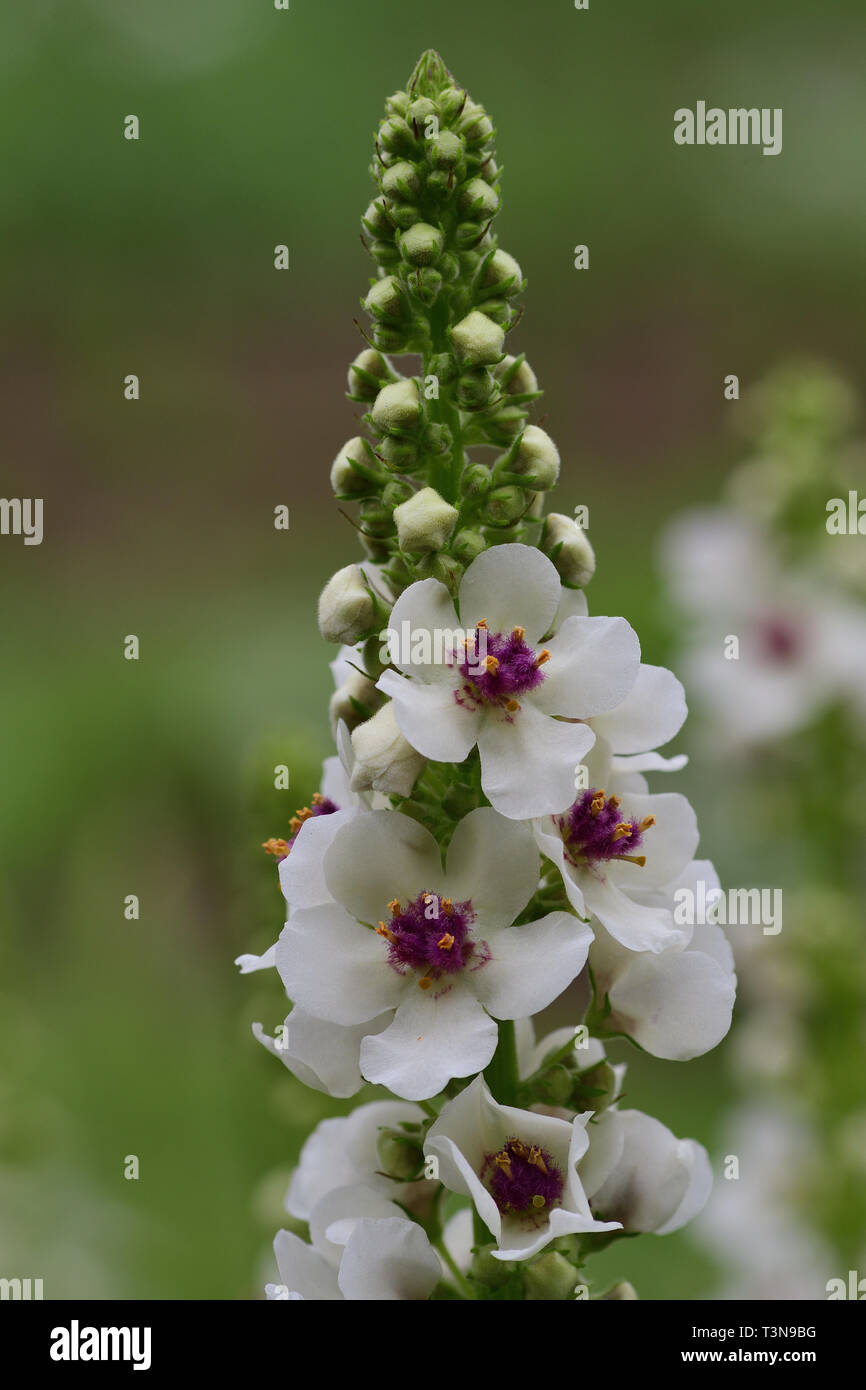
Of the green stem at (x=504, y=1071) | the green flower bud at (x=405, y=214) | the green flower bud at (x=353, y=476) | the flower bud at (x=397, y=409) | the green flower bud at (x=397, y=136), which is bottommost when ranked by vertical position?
the green stem at (x=504, y=1071)

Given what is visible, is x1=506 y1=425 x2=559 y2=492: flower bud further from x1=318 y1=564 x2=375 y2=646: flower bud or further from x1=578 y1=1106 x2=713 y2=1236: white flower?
x1=578 y1=1106 x2=713 y2=1236: white flower

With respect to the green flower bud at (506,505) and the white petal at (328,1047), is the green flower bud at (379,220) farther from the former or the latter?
the white petal at (328,1047)

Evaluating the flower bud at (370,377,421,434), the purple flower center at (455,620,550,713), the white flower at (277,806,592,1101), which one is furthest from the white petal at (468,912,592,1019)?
the flower bud at (370,377,421,434)

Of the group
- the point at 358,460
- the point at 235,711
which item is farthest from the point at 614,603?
the point at 358,460

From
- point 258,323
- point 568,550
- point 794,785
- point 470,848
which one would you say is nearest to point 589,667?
point 568,550

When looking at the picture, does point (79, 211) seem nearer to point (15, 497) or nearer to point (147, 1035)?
point (15, 497)

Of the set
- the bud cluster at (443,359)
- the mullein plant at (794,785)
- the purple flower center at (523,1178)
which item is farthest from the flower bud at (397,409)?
the mullein plant at (794,785)
